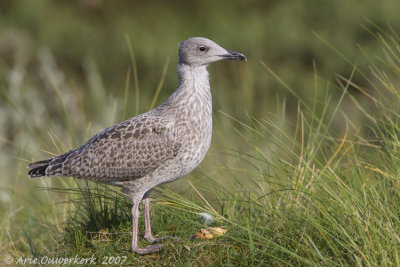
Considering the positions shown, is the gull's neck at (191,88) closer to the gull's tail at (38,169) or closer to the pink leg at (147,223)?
the pink leg at (147,223)

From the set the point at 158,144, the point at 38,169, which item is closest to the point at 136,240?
the point at 158,144

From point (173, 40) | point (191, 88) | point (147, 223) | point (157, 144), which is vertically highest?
point (191, 88)

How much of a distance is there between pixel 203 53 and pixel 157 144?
0.82 meters

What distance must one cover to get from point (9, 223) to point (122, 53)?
8.50 meters

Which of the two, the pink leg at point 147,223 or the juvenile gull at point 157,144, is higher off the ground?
the juvenile gull at point 157,144

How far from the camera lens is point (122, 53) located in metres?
13.9

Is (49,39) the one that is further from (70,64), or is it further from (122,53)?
(122,53)

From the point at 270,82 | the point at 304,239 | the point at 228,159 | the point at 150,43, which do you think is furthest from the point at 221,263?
the point at 150,43

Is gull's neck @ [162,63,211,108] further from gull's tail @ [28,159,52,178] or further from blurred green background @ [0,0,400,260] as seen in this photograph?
blurred green background @ [0,0,400,260]

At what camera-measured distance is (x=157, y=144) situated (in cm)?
476

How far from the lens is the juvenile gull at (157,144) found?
4.68m

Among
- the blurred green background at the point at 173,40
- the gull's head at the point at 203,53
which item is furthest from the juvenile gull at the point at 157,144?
the blurred green background at the point at 173,40

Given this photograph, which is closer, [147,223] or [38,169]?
[147,223]

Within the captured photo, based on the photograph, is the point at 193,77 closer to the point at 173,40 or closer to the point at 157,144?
the point at 157,144
